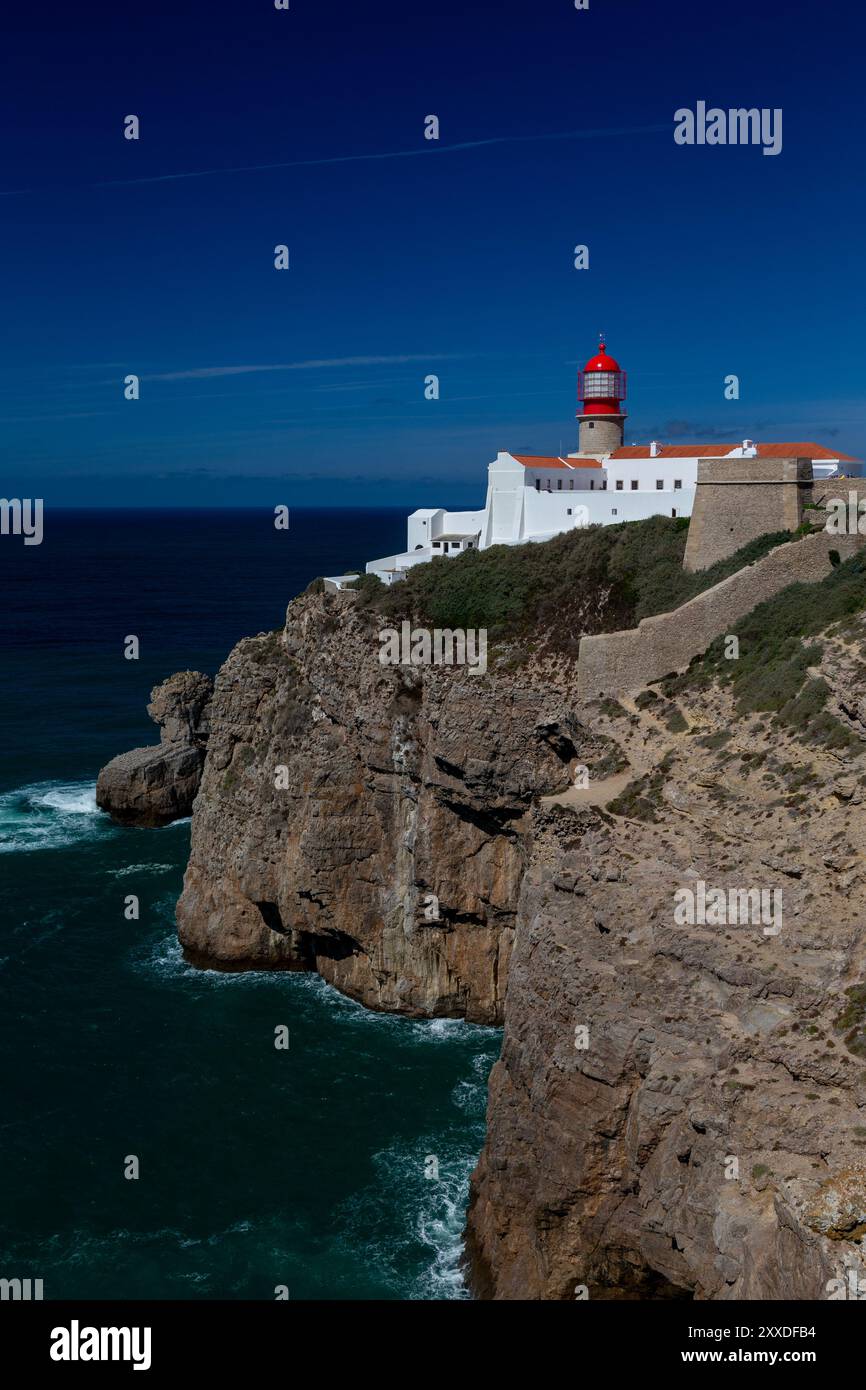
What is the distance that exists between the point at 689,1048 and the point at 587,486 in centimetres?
3627

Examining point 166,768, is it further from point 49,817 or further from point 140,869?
point 140,869

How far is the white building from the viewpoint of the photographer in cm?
4897

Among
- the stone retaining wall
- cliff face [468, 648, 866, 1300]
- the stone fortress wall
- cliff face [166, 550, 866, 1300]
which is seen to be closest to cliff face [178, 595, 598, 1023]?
cliff face [166, 550, 866, 1300]

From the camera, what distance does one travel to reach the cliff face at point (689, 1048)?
710 inches

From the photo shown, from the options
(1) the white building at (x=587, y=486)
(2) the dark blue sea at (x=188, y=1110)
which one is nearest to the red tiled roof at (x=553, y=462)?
(1) the white building at (x=587, y=486)

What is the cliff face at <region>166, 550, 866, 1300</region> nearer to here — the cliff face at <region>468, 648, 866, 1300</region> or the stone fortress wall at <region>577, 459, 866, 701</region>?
the cliff face at <region>468, 648, 866, 1300</region>

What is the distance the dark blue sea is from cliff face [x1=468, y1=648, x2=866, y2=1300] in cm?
381

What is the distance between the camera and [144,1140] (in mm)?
31188

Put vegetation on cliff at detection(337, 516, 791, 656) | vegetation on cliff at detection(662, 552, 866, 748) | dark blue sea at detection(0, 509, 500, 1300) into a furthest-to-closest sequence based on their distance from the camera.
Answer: vegetation on cliff at detection(337, 516, 791, 656), vegetation on cliff at detection(662, 552, 866, 748), dark blue sea at detection(0, 509, 500, 1300)

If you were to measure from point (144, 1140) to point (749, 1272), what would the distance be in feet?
62.6

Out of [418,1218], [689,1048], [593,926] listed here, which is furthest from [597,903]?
[418,1218]

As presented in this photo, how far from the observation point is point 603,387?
55.7 m
